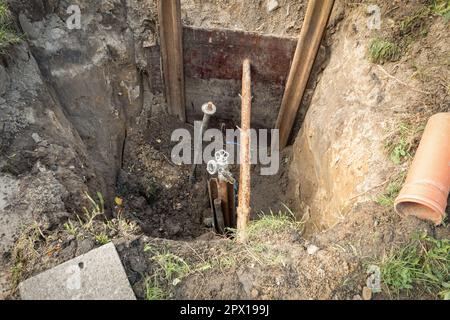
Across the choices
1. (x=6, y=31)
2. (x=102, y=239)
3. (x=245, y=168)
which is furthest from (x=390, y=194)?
(x=6, y=31)

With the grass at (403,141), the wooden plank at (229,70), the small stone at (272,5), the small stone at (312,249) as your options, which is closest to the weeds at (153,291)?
the small stone at (312,249)

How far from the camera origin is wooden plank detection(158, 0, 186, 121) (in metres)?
3.65

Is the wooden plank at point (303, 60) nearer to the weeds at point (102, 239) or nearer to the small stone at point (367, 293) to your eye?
→ the small stone at point (367, 293)

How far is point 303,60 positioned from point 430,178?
2.04 m

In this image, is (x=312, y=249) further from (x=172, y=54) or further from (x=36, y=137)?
(x=172, y=54)

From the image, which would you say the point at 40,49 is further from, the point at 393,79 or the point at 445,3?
the point at 445,3

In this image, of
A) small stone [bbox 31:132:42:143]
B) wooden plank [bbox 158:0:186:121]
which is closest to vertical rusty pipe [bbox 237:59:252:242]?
wooden plank [bbox 158:0:186:121]

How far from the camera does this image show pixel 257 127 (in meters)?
4.78

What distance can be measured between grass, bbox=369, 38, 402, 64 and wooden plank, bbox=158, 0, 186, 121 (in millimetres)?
1936

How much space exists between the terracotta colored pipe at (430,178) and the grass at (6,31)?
10.9 ft

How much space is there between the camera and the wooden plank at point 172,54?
12.0 ft

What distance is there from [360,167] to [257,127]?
6.98 ft
